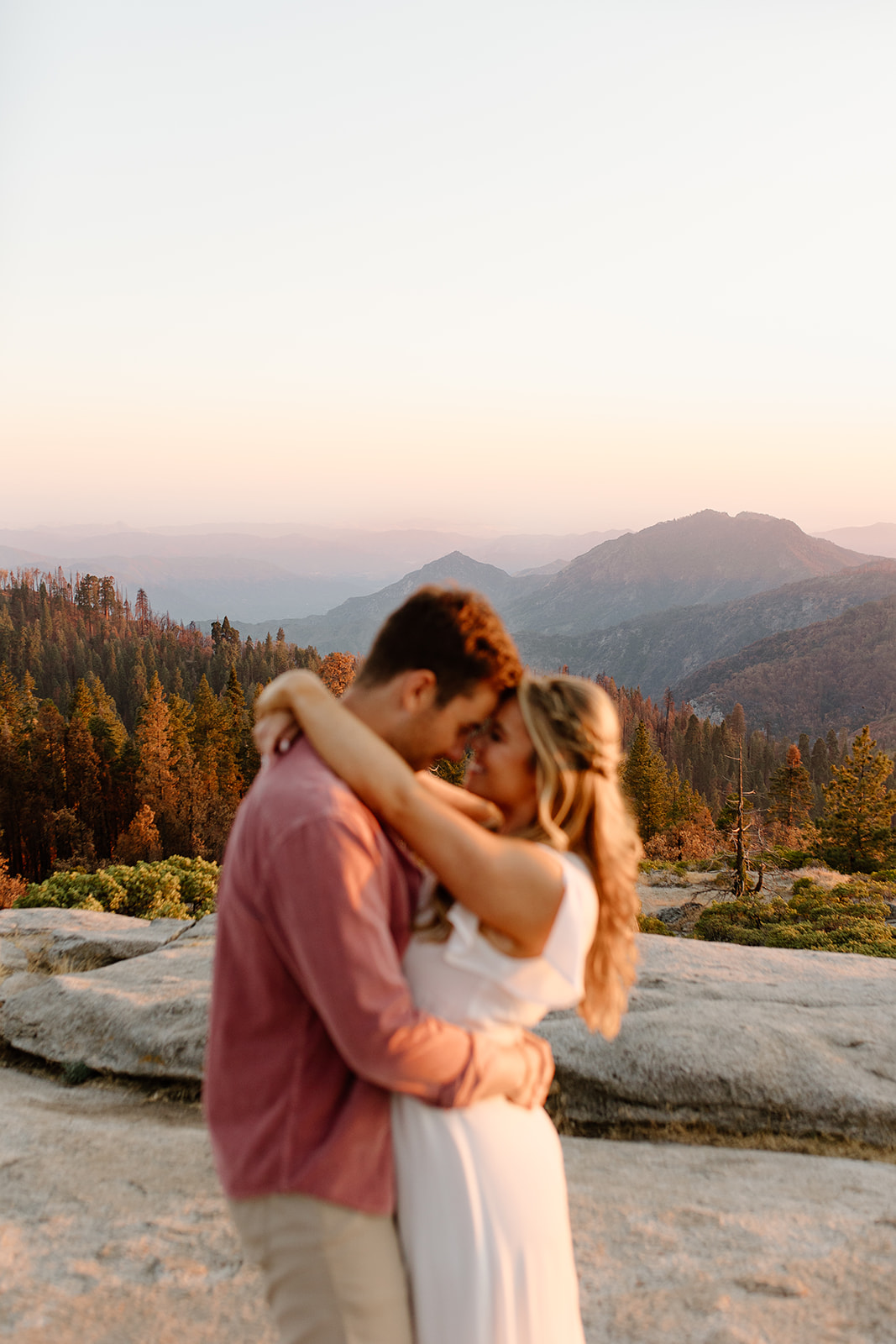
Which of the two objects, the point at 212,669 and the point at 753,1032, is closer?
the point at 753,1032

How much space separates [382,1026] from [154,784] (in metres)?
52.0

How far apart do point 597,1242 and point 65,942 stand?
840 cm

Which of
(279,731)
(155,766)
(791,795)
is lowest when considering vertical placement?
(791,795)

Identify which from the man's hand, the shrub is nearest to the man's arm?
the man's hand

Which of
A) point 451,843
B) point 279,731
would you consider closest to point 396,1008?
point 451,843

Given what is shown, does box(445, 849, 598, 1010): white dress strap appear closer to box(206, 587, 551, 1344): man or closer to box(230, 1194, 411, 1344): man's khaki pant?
box(206, 587, 551, 1344): man

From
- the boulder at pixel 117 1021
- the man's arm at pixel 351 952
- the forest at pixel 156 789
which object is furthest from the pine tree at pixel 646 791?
the man's arm at pixel 351 952

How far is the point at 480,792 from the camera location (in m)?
2.87

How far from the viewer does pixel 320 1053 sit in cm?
234

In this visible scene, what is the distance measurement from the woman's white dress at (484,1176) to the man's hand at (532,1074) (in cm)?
4

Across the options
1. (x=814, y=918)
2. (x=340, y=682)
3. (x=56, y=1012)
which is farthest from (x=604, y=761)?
(x=340, y=682)

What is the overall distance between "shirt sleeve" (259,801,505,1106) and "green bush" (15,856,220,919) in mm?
19049

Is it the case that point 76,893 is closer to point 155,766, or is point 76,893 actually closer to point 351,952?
point 351,952

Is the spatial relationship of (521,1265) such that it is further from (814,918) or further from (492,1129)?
(814,918)
